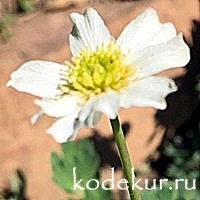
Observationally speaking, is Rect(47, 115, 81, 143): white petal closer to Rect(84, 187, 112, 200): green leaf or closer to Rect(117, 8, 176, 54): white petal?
Rect(117, 8, 176, 54): white petal

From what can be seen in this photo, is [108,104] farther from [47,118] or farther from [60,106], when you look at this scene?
[47,118]

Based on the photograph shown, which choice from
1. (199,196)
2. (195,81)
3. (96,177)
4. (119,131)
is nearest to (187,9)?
(195,81)

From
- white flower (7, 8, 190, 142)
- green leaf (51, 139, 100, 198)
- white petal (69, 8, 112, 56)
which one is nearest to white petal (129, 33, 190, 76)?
white flower (7, 8, 190, 142)

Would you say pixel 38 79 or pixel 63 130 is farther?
pixel 38 79

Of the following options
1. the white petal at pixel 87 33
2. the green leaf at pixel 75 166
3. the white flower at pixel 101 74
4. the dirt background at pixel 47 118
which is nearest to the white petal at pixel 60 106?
the white flower at pixel 101 74

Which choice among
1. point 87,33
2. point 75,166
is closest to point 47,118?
point 75,166

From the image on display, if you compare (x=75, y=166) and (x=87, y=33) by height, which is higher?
(x=87, y=33)

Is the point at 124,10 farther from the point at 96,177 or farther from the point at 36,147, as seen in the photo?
the point at 96,177
